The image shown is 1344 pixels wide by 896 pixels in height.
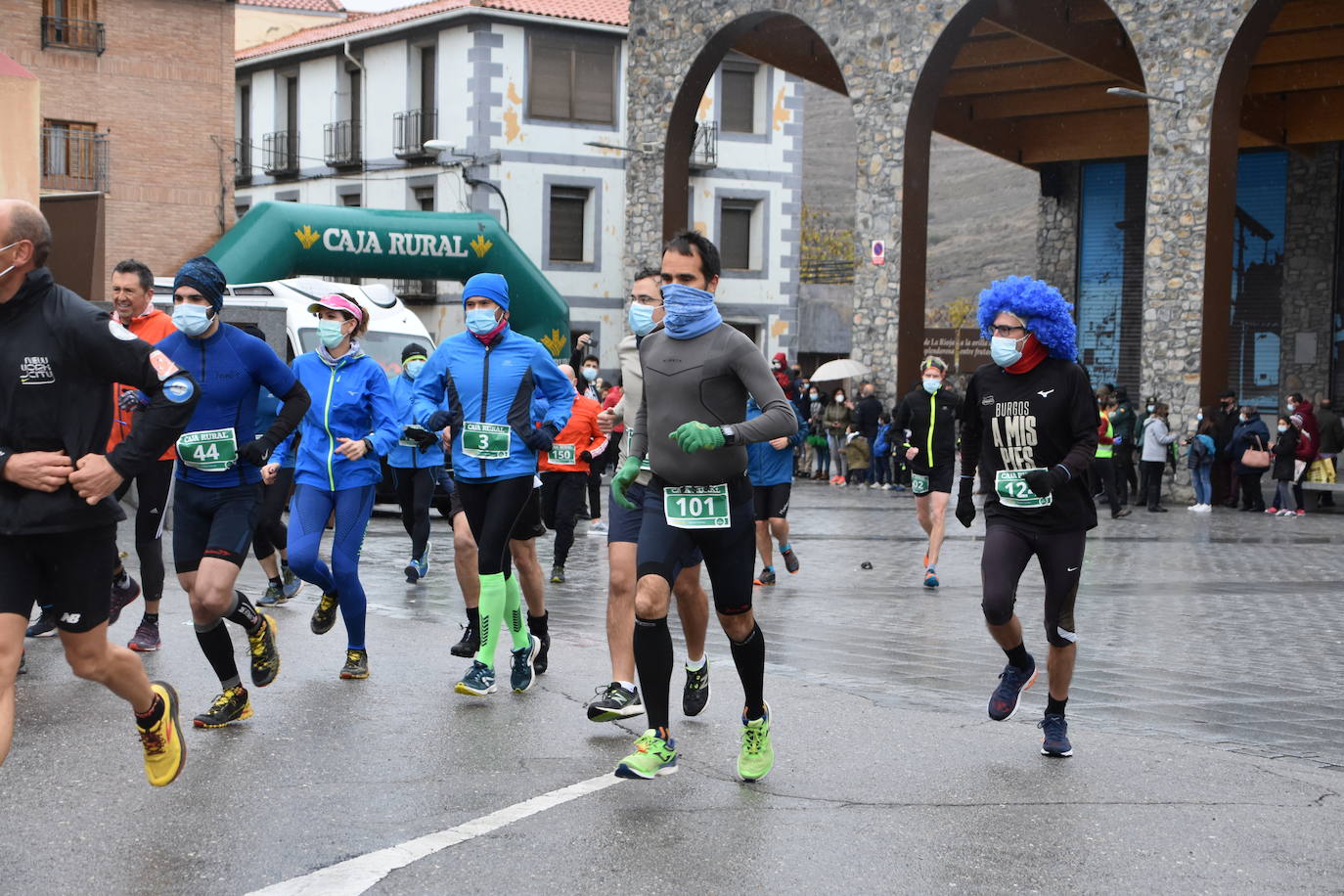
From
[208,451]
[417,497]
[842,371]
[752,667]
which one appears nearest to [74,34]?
[842,371]

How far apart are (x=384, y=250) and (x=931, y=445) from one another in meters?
12.8

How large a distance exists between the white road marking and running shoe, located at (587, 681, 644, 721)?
727 mm

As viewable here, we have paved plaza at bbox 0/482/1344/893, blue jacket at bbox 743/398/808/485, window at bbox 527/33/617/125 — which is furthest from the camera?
window at bbox 527/33/617/125

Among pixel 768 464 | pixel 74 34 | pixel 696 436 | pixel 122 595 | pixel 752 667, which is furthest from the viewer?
pixel 74 34

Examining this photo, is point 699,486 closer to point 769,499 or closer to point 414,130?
point 769,499

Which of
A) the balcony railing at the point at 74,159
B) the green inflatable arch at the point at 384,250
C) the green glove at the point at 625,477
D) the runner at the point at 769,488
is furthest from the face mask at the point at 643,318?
the balcony railing at the point at 74,159

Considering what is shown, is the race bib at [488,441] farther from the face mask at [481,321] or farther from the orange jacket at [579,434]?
the orange jacket at [579,434]

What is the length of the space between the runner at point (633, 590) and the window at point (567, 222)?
33.2 metres

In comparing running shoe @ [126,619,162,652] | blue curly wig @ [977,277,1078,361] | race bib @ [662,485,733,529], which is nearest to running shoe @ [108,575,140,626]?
running shoe @ [126,619,162,652]

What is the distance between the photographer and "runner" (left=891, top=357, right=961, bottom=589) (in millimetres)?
12625

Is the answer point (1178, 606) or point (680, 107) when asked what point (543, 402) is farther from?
point (680, 107)

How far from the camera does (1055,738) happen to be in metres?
6.32

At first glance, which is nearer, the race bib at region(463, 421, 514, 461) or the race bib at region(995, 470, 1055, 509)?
the race bib at region(995, 470, 1055, 509)

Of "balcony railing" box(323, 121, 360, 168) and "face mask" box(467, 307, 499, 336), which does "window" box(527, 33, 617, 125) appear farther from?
"face mask" box(467, 307, 499, 336)
